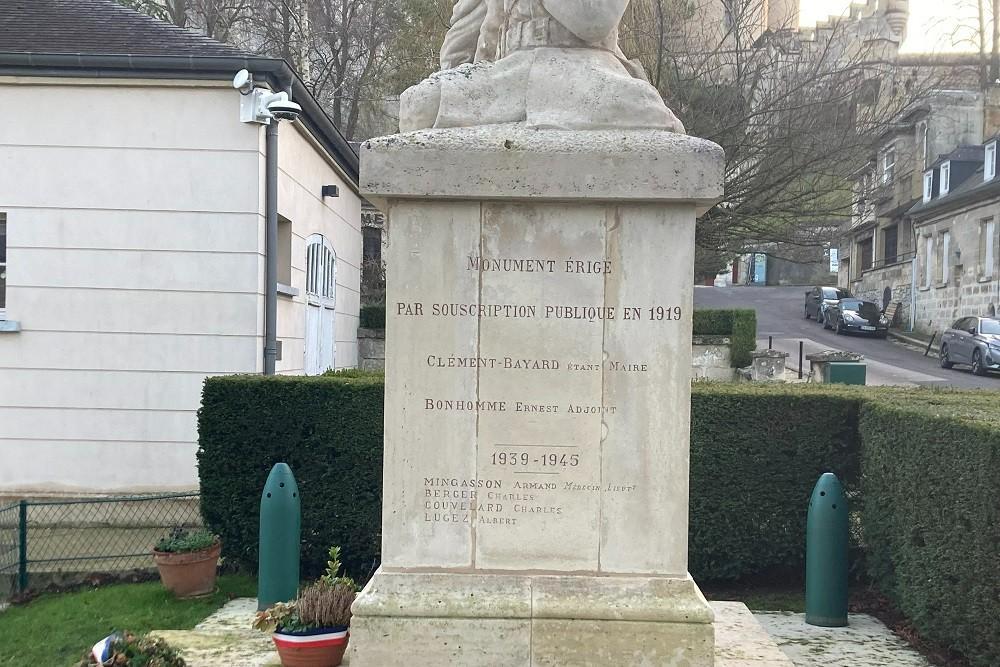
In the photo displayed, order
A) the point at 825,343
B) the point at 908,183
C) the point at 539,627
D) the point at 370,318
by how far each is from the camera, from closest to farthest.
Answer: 1. the point at 539,627
2. the point at 370,318
3. the point at 825,343
4. the point at 908,183

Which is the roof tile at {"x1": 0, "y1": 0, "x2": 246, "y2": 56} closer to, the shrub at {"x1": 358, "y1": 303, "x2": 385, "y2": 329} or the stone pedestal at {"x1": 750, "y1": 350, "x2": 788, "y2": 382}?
the shrub at {"x1": 358, "y1": 303, "x2": 385, "y2": 329}

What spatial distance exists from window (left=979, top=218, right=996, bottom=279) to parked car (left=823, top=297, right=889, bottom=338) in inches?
236

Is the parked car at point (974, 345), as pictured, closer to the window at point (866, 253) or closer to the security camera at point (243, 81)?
the window at point (866, 253)

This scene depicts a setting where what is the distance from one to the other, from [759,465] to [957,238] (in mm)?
31098

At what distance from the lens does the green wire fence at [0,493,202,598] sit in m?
8.09

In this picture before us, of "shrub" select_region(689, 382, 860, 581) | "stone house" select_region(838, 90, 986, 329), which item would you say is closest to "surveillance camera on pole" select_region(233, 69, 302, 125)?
"shrub" select_region(689, 382, 860, 581)

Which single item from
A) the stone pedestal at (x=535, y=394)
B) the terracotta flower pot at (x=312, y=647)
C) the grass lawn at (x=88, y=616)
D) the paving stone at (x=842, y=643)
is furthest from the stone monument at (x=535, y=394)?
the grass lawn at (x=88, y=616)

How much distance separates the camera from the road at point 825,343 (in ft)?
79.5

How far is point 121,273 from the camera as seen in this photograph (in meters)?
11.1

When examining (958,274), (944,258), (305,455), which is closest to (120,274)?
(305,455)

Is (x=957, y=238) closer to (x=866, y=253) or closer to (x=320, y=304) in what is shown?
(x=866, y=253)

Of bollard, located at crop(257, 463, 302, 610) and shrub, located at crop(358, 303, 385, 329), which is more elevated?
shrub, located at crop(358, 303, 385, 329)

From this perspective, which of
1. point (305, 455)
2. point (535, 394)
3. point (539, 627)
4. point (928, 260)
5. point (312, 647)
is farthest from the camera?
point (928, 260)

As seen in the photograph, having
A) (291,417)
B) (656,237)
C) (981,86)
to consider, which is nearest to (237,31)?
(291,417)
